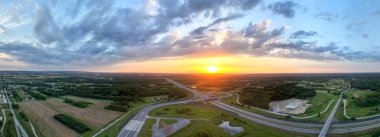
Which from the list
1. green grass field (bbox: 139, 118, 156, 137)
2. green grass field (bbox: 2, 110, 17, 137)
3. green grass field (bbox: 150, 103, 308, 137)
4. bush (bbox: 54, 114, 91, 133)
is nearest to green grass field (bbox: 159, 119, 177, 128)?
green grass field (bbox: 139, 118, 156, 137)

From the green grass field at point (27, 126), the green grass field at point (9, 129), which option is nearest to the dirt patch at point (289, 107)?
the green grass field at point (27, 126)

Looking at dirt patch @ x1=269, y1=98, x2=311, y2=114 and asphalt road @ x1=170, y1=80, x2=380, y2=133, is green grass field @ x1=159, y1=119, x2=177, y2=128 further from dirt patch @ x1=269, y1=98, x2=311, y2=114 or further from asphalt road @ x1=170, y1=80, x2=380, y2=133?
dirt patch @ x1=269, y1=98, x2=311, y2=114

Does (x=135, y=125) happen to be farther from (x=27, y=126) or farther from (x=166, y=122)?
(x=27, y=126)

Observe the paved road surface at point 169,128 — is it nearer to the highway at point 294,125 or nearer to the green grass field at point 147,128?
the green grass field at point 147,128

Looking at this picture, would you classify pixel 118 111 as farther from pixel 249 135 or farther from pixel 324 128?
pixel 324 128

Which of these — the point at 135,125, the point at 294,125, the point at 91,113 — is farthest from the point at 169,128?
the point at 294,125

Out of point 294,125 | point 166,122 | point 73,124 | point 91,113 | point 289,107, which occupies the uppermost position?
point 289,107

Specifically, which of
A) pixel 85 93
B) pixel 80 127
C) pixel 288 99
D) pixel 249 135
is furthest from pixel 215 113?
pixel 85 93

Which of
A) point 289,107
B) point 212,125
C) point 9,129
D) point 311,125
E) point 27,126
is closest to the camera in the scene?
point 9,129

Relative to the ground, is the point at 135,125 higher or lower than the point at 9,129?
higher
